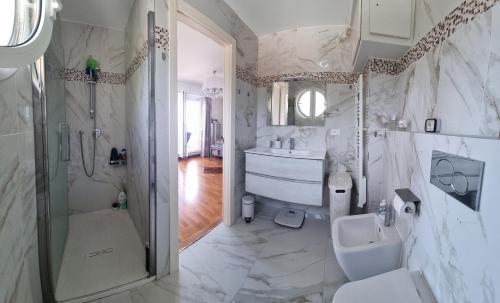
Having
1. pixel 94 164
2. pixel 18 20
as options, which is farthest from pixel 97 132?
pixel 18 20

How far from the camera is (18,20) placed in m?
0.64

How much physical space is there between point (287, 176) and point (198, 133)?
5262 mm

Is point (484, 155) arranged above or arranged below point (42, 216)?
above

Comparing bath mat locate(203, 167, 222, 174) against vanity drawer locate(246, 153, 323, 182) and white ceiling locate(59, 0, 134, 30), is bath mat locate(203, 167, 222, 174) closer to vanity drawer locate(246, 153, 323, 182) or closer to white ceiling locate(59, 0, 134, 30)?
vanity drawer locate(246, 153, 323, 182)

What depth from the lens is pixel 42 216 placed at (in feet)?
3.47

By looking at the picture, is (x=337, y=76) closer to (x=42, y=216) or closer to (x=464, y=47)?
(x=464, y=47)

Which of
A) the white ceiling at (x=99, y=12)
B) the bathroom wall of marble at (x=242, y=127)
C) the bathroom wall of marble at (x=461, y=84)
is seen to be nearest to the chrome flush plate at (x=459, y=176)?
the bathroom wall of marble at (x=461, y=84)

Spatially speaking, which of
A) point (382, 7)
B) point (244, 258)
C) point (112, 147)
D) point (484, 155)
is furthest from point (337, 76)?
point (112, 147)

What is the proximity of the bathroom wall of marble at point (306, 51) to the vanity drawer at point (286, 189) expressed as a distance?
1.37 m

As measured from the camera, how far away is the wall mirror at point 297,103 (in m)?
2.48

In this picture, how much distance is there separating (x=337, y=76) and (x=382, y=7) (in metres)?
1.03

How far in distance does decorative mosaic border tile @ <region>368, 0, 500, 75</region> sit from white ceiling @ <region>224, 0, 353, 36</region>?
2.34 ft

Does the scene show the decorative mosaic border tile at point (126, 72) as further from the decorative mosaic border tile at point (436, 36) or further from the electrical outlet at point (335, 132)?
the electrical outlet at point (335, 132)

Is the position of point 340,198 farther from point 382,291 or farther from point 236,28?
point 236,28
